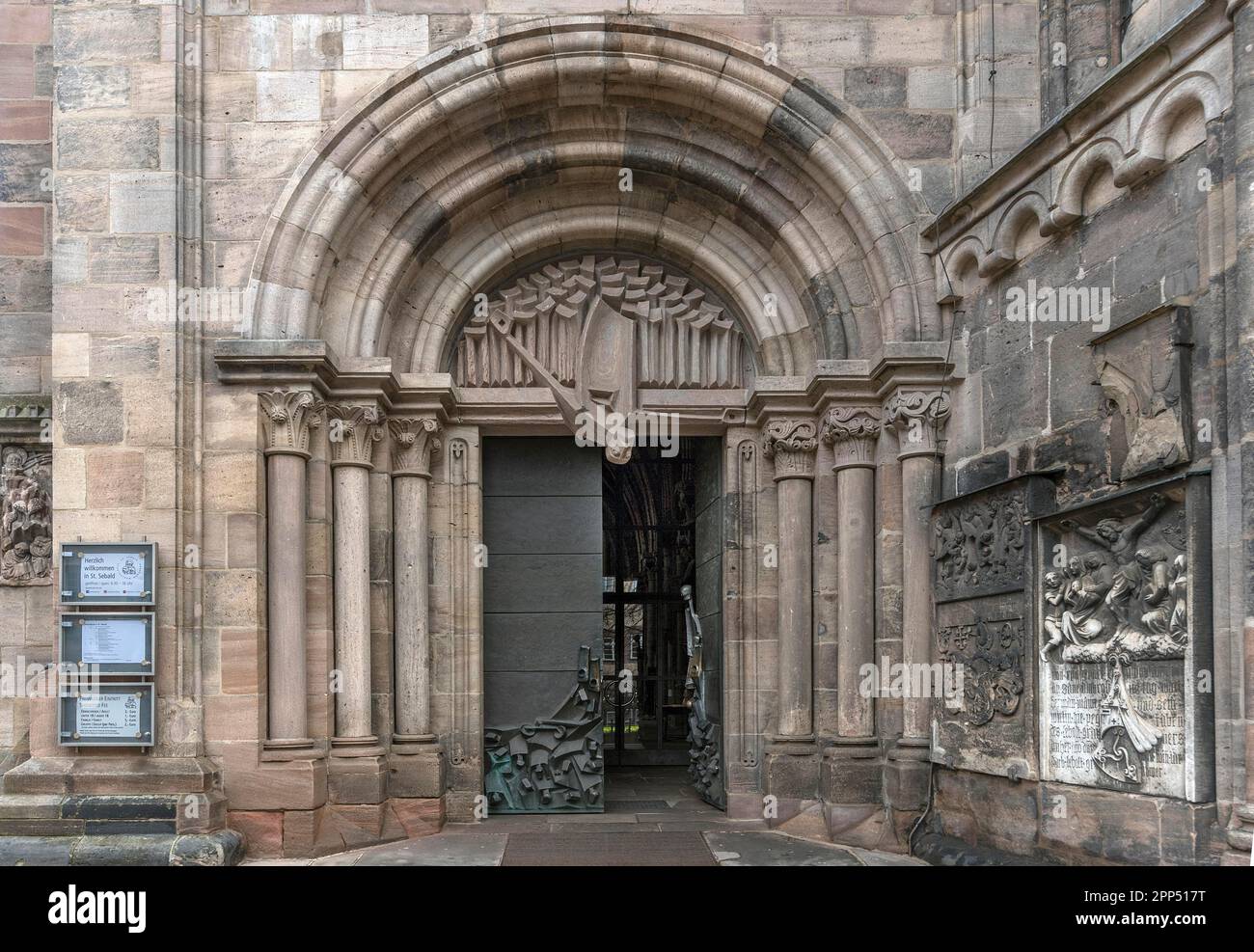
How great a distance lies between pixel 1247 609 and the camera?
169 inches

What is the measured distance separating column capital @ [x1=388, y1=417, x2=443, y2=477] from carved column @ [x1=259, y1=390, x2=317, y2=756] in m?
0.70

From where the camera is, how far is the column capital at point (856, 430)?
709cm

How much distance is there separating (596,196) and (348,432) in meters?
2.31

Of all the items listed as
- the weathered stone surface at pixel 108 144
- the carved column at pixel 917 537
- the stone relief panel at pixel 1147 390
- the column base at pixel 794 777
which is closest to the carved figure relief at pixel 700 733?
the column base at pixel 794 777

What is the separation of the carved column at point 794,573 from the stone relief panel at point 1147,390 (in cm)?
229

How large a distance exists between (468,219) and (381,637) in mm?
2770

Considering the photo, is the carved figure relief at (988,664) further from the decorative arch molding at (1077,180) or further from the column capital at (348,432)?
the column capital at (348,432)

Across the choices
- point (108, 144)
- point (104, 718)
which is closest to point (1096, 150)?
point (108, 144)

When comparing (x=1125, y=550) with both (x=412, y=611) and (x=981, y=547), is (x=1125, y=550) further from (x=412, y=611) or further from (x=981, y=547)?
(x=412, y=611)

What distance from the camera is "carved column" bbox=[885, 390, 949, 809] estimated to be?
6.78 metres

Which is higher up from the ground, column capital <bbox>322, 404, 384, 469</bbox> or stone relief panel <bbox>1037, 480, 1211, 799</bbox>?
column capital <bbox>322, 404, 384, 469</bbox>

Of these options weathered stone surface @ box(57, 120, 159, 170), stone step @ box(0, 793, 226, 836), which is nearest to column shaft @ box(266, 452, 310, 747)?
stone step @ box(0, 793, 226, 836)

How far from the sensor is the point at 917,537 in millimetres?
6852

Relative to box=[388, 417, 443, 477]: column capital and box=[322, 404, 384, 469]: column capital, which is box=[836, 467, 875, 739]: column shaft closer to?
box=[388, 417, 443, 477]: column capital
